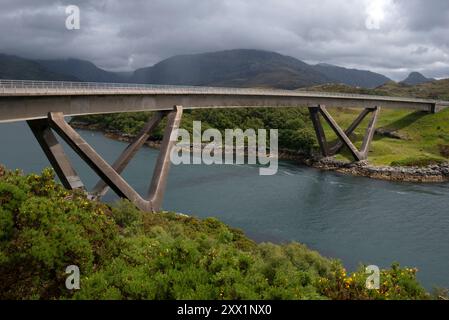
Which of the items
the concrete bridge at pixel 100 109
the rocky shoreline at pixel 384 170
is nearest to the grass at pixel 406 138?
the rocky shoreline at pixel 384 170

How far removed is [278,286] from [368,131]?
9513 cm

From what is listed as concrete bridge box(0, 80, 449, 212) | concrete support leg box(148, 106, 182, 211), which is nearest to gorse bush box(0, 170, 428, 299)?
A: concrete bridge box(0, 80, 449, 212)

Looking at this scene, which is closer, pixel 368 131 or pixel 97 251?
pixel 97 251

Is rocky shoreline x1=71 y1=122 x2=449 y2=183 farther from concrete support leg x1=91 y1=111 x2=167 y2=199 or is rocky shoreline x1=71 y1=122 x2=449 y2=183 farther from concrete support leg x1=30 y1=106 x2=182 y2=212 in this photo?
concrete support leg x1=91 y1=111 x2=167 y2=199

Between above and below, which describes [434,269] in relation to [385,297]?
below

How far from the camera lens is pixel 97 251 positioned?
56.2 ft

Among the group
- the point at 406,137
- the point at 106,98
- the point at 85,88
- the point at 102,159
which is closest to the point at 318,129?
the point at 406,137

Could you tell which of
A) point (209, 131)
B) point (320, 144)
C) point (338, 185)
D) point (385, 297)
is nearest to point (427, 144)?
point (320, 144)

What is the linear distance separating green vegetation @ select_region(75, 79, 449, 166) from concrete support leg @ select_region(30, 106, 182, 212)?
5887 centimetres

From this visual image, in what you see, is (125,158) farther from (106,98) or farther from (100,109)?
(106,98)

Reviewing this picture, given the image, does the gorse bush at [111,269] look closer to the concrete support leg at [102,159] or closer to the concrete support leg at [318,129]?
the concrete support leg at [102,159]

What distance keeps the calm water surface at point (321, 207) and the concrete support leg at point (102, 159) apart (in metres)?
9.61

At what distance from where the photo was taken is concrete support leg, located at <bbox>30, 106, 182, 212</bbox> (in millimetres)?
37000
